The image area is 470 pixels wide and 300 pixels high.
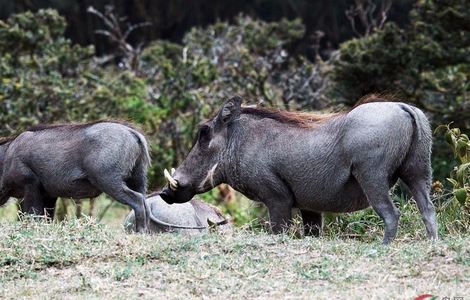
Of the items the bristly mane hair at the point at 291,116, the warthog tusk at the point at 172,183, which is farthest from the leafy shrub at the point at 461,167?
the warthog tusk at the point at 172,183

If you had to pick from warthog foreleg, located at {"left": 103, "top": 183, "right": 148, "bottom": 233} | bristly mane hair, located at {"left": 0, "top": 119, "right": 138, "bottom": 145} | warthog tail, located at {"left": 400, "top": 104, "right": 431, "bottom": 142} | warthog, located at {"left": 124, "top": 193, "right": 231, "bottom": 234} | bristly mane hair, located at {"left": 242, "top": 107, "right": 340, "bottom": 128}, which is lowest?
warthog, located at {"left": 124, "top": 193, "right": 231, "bottom": 234}

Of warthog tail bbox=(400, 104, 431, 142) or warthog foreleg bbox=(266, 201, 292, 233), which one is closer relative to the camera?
warthog tail bbox=(400, 104, 431, 142)

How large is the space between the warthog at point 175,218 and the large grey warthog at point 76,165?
0.27 m

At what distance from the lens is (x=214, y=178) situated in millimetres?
7328

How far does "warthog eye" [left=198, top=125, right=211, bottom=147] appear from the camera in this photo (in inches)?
290

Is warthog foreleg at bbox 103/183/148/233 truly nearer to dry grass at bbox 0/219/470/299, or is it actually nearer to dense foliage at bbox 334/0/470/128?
dry grass at bbox 0/219/470/299

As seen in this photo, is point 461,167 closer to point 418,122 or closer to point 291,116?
point 418,122

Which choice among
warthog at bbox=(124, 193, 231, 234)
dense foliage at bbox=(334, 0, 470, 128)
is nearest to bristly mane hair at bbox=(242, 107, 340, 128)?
warthog at bbox=(124, 193, 231, 234)

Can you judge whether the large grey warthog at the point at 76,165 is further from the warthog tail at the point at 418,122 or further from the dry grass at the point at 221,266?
the warthog tail at the point at 418,122

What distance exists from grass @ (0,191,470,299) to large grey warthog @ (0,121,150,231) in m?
0.76

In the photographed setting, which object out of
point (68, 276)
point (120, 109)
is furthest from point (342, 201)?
point (120, 109)

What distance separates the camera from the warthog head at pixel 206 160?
7246mm

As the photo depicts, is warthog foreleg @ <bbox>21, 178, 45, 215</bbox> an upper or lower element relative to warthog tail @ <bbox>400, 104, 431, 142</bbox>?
lower

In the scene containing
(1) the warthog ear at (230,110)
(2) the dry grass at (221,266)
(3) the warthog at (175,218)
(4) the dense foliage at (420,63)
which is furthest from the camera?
(4) the dense foliage at (420,63)
